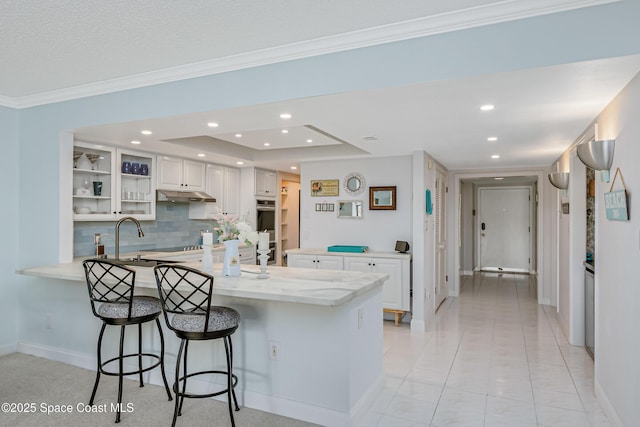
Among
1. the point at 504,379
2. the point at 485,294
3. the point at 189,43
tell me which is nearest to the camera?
the point at 189,43

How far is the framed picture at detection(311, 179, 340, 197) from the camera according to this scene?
577 centimetres

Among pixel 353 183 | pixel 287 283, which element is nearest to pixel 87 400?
pixel 287 283

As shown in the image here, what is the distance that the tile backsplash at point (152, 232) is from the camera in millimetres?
4547

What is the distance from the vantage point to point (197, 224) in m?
6.09

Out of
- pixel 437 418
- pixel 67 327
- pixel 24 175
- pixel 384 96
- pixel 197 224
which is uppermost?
pixel 384 96

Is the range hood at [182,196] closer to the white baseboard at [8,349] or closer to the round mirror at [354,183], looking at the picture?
the round mirror at [354,183]

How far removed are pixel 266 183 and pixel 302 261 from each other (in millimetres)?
1820

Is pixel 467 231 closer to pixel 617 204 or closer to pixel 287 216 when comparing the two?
pixel 287 216

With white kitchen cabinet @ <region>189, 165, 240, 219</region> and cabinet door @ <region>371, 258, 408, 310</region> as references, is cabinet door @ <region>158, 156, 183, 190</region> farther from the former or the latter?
cabinet door @ <region>371, 258, 408, 310</region>

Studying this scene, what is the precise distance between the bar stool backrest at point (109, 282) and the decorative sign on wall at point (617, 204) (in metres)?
3.00

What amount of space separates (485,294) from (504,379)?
12.9 ft

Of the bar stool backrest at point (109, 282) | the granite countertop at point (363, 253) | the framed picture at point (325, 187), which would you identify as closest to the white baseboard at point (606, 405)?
the granite countertop at point (363, 253)

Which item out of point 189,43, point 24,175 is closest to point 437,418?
point 189,43

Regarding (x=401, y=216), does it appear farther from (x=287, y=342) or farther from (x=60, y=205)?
(x=60, y=205)
